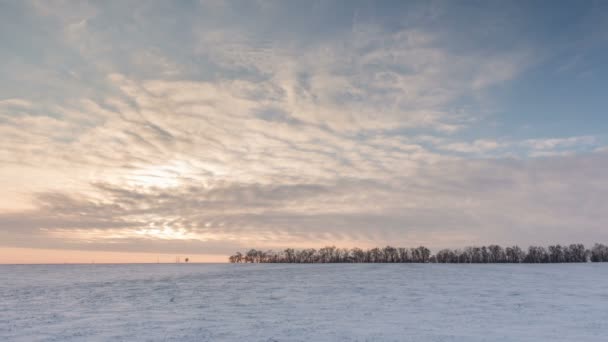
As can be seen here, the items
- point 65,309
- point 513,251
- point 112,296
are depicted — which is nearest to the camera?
point 65,309

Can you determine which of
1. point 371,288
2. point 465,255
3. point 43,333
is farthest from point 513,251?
point 43,333

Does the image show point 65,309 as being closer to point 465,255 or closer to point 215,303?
point 215,303

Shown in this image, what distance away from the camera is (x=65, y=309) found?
30.2 meters

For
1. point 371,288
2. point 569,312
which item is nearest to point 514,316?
point 569,312

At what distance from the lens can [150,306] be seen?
102ft

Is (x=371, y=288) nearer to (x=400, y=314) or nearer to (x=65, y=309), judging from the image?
(x=400, y=314)

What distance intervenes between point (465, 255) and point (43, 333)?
648ft

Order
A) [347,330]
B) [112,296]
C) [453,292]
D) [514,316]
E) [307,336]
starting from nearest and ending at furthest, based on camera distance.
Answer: [307,336]
[347,330]
[514,316]
[453,292]
[112,296]

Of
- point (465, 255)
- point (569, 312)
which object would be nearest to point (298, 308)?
point (569, 312)

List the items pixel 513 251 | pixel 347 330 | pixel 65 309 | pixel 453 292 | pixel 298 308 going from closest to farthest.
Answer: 1. pixel 347 330
2. pixel 298 308
3. pixel 65 309
4. pixel 453 292
5. pixel 513 251

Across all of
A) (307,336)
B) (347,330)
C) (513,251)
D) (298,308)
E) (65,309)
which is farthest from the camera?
(513,251)

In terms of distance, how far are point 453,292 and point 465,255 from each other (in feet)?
570

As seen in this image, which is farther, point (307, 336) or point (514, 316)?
point (514, 316)

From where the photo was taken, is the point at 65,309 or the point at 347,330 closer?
the point at 347,330
